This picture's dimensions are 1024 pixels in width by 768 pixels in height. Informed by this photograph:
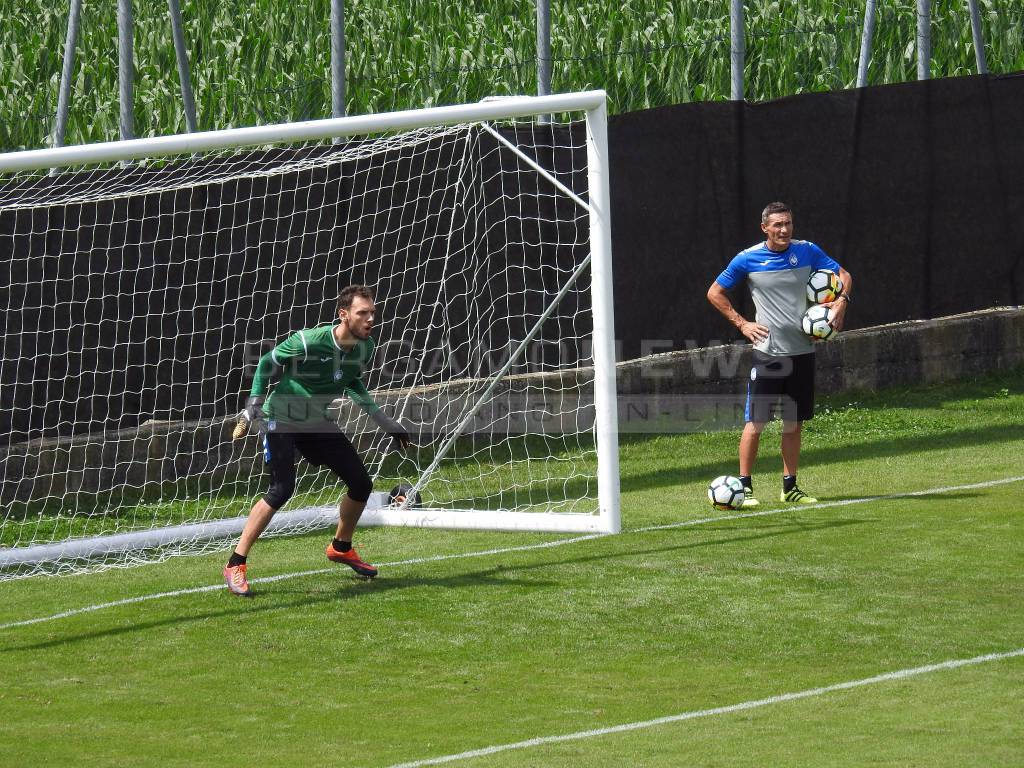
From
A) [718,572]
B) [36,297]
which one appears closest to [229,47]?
[36,297]

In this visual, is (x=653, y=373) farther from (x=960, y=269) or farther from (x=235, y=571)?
(x=235, y=571)

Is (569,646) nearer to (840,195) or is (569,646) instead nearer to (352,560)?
(352,560)

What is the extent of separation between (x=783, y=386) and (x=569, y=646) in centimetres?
380

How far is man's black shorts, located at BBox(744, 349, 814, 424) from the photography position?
432 inches

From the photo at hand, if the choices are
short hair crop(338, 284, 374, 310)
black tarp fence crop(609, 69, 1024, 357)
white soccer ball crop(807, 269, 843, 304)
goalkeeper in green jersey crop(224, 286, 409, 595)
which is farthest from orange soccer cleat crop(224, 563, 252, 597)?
black tarp fence crop(609, 69, 1024, 357)

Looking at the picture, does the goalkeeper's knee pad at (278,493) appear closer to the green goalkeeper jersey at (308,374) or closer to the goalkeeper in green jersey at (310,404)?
the goalkeeper in green jersey at (310,404)

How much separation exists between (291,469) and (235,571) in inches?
25.4

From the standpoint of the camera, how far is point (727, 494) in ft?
36.1

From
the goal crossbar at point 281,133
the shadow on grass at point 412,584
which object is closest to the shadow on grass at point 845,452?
the shadow on grass at point 412,584

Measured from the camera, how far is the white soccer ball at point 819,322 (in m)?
10.8

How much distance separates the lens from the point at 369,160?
13438 mm

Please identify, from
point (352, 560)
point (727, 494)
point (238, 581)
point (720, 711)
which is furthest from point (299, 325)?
point (720, 711)

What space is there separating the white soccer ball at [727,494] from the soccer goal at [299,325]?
0.88 meters

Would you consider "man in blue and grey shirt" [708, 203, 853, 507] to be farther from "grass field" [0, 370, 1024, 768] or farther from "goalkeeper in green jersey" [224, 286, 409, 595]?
"goalkeeper in green jersey" [224, 286, 409, 595]
